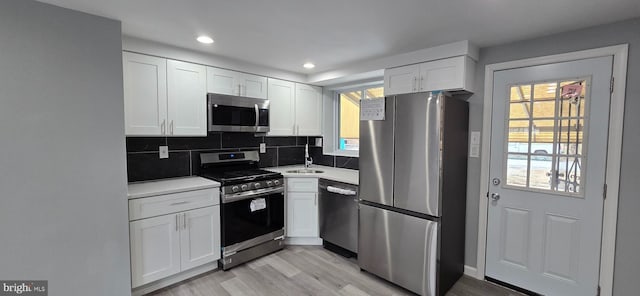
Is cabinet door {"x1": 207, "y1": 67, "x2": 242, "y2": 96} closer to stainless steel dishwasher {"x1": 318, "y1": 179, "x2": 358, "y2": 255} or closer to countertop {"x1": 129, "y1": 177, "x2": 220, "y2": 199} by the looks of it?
countertop {"x1": 129, "y1": 177, "x2": 220, "y2": 199}

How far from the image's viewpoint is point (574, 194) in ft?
6.99

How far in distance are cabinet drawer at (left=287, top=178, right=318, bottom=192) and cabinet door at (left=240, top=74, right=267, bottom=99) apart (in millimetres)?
1115

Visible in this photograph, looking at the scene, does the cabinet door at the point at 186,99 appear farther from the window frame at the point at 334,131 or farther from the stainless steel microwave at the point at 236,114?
the window frame at the point at 334,131

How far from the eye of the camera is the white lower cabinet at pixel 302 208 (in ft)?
10.8

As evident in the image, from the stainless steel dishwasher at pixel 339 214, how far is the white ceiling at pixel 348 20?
1.50 metres

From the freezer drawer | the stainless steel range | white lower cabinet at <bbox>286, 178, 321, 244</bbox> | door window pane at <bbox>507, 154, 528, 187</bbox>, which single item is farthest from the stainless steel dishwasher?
door window pane at <bbox>507, 154, 528, 187</bbox>

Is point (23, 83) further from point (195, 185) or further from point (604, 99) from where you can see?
point (604, 99)

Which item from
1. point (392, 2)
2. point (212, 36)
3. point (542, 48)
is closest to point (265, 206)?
point (212, 36)

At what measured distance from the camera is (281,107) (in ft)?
11.6

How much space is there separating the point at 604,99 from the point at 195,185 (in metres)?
3.45

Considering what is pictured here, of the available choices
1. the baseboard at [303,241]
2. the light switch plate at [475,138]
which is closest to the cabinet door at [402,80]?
the light switch plate at [475,138]

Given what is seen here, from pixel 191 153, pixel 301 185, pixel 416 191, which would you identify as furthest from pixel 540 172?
pixel 191 153

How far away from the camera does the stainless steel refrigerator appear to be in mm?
2197

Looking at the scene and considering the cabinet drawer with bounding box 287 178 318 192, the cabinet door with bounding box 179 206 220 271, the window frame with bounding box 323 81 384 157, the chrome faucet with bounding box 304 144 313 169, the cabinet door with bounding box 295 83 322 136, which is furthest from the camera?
the window frame with bounding box 323 81 384 157
